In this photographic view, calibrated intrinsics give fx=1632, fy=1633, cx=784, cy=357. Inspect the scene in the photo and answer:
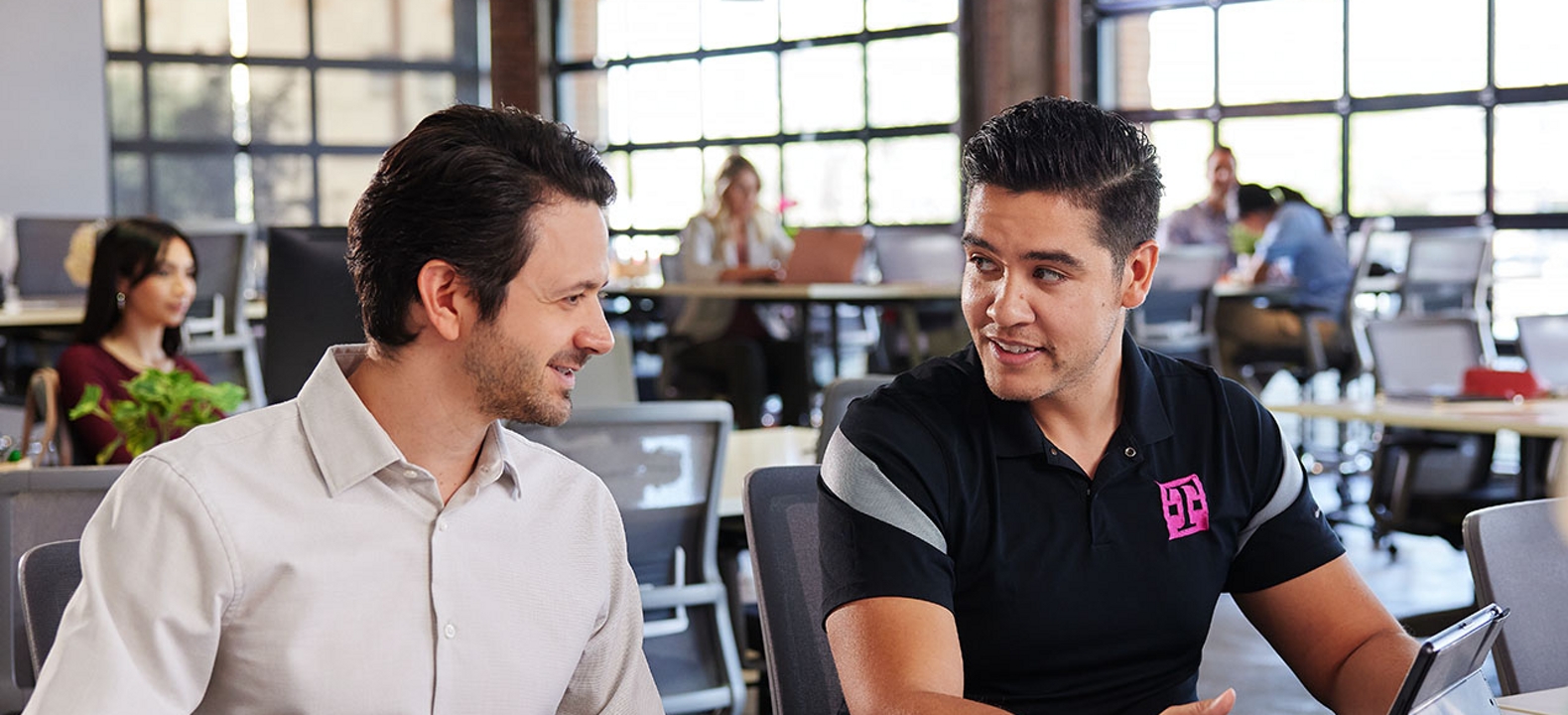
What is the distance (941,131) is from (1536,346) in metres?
5.05

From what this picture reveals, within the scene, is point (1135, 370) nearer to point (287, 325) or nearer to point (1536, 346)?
point (287, 325)

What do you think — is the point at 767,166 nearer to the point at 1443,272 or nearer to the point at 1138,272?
the point at 1443,272

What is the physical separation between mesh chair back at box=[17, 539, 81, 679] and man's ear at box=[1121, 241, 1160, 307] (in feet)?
3.70

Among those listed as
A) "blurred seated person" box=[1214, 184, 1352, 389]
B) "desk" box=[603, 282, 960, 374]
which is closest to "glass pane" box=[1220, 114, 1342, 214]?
"blurred seated person" box=[1214, 184, 1352, 389]

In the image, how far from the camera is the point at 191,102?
10.5 metres

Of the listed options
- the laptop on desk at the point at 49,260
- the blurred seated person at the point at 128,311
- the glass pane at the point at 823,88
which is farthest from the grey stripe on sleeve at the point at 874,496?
the glass pane at the point at 823,88

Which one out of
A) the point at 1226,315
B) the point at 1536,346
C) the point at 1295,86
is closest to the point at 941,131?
the point at 1295,86

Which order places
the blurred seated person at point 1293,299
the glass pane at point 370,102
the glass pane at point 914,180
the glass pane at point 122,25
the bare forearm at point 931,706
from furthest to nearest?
the glass pane at point 370,102
the glass pane at point 122,25
the glass pane at point 914,180
the blurred seated person at point 1293,299
the bare forearm at point 931,706

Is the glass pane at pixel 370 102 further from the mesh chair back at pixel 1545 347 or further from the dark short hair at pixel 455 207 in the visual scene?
the dark short hair at pixel 455 207

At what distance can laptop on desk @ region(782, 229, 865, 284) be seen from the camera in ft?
21.7

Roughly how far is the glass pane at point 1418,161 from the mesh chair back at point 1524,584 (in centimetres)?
656

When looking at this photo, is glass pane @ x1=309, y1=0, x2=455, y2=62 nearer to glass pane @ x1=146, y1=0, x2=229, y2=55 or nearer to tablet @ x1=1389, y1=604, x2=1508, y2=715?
glass pane @ x1=146, y1=0, x2=229, y2=55

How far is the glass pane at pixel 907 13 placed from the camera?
9.32 m

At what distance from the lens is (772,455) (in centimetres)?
340
